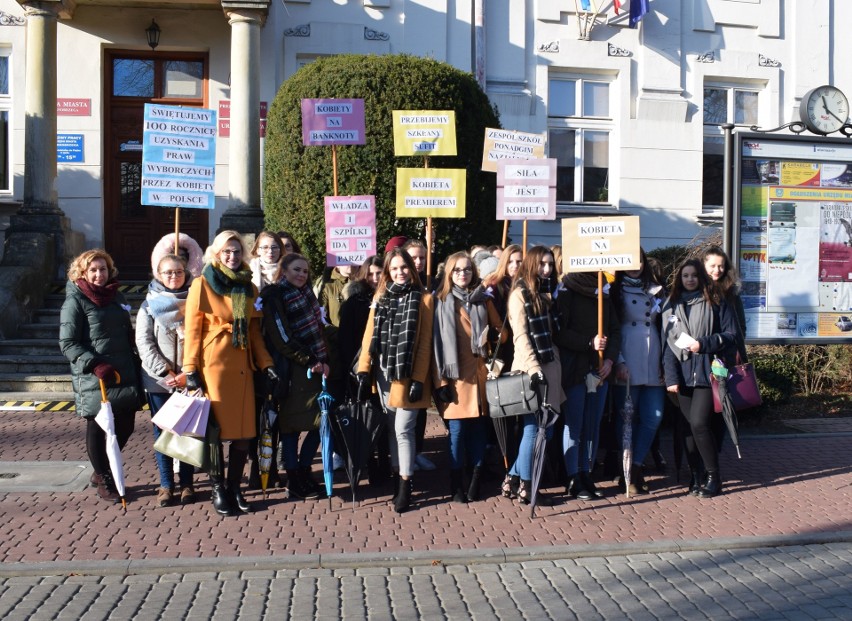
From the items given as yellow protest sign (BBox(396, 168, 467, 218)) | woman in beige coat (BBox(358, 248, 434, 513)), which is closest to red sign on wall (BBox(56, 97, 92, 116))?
yellow protest sign (BBox(396, 168, 467, 218))

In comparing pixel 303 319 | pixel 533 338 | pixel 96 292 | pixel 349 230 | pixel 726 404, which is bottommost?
pixel 726 404

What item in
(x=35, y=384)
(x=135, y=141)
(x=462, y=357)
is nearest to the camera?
(x=462, y=357)

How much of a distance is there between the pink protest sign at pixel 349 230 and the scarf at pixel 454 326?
1.47 metres

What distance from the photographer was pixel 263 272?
7.76 m

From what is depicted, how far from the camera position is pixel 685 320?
7.43 metres

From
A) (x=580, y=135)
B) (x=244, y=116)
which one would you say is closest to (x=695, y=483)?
(x=244, y=116)

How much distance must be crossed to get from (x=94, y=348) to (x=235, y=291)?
1149 millimetres

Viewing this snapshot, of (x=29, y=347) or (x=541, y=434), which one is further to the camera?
(x=29, y=347)

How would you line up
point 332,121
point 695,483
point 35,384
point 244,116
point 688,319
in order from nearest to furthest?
point 688,319, point 695,483, point 332,121, point 35,384, point 244,116

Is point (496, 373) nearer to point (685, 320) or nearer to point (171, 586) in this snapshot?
point (685, 320)

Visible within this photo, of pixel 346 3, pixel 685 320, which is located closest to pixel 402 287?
pixel 685 320

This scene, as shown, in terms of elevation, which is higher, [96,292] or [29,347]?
[96,292]

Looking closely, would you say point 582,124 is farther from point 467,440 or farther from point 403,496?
point 403,496

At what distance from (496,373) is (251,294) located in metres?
1.79
